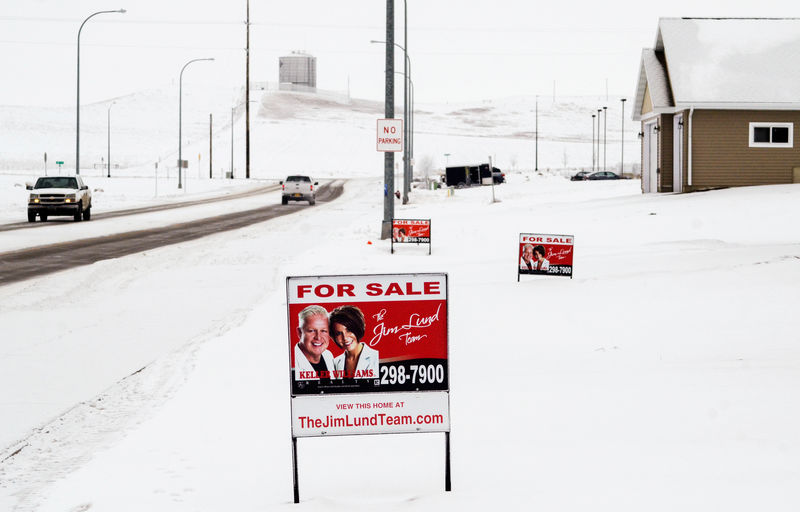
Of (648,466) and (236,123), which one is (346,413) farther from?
(236,123)

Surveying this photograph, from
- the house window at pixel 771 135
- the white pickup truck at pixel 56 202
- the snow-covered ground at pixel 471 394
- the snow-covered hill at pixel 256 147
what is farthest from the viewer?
the snow-covered hill at pixel 256 147

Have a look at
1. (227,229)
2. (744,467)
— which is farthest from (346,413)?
(227,229)

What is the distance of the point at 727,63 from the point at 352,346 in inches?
1327

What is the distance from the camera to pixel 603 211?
103 feet

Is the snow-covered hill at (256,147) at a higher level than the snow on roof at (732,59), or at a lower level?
higher

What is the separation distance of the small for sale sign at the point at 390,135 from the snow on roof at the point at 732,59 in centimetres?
1494

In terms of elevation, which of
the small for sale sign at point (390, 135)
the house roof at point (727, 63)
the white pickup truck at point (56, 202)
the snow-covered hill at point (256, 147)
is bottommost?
the white pickup truck at point (56, 202)

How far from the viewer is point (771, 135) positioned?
34625 mm

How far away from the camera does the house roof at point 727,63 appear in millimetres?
34219

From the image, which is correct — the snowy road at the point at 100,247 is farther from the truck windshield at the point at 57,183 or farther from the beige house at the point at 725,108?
the beige house at the point at 725,108

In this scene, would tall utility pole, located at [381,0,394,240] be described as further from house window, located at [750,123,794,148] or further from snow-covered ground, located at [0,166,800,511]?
house window, located at [750,123,794,148]

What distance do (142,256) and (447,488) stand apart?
17.0 meters

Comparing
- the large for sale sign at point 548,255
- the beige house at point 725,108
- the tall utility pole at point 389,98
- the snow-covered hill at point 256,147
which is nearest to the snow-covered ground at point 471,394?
the large for sale sign at point 548,255

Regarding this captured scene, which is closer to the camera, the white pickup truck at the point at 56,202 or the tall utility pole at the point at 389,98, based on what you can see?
the tall utility pole at the point at 389,98
